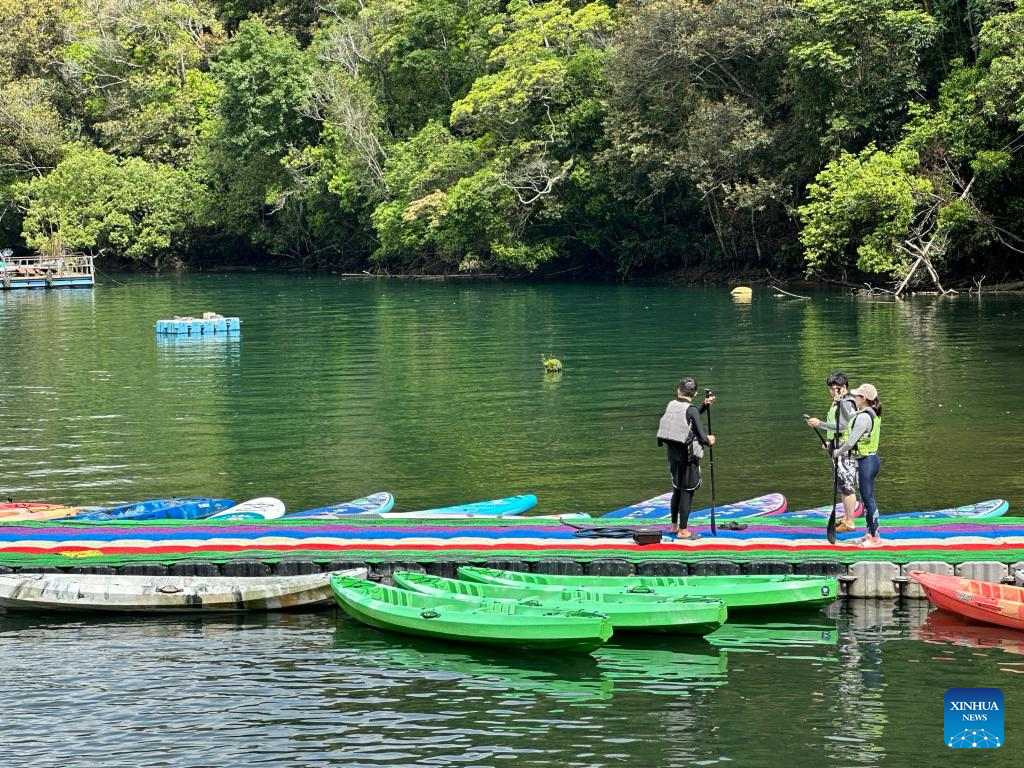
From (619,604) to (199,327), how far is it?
38772 millimetres

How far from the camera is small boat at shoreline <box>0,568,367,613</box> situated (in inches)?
758

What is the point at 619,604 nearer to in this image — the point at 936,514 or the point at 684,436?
the point at 684,436

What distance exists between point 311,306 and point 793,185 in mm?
22522

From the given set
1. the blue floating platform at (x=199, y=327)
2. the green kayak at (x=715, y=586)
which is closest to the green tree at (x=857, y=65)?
the blue floating platform at (x=199, y=327)

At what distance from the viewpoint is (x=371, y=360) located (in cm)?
4556

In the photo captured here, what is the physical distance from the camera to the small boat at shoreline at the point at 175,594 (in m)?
19.3

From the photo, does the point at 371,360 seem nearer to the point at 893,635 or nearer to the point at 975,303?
the point at 975,303

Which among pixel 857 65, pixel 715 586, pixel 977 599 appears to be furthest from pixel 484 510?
pixel 857 65

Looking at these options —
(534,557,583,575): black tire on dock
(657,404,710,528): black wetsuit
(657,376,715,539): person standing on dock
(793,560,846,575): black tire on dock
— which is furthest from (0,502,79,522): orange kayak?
(793,560,846,575): black tire on dock

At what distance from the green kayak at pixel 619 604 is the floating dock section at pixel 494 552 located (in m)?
1.12

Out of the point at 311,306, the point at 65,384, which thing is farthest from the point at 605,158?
the point at 65,384

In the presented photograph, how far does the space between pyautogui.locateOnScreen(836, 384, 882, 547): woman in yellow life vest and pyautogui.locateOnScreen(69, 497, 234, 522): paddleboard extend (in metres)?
10.2

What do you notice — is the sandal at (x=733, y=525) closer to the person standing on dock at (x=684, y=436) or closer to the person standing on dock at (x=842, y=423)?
the person standing on dock at (x=684, y=436)

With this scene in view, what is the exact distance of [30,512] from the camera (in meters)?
23.1
